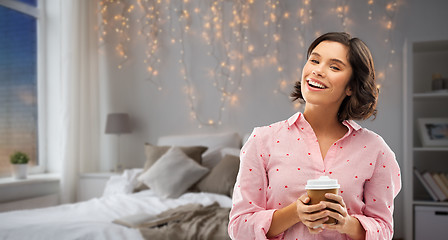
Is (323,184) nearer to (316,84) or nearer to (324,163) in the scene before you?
(324,163)

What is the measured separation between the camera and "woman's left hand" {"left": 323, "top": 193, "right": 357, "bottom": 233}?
866 millimetres

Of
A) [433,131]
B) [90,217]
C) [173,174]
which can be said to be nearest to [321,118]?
[90,217]

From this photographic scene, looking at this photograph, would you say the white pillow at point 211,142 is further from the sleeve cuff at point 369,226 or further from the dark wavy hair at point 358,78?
the sleeve cuff at point 369,226

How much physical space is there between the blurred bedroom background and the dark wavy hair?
8.91 ft

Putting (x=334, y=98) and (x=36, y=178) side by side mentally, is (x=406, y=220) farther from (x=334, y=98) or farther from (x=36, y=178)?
(x=36, y=178)

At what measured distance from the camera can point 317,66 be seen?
3.38 feet

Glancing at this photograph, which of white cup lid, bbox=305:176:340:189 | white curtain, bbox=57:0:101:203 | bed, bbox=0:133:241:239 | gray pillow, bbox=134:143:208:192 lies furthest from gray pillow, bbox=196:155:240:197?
white cup lid, bbox=305:176:340:189

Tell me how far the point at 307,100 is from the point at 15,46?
4.03m

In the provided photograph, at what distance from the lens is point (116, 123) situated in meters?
4.26

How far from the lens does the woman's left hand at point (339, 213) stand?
866mm

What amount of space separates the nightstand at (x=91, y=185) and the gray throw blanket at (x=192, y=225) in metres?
1.66

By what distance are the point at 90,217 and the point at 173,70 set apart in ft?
6.99

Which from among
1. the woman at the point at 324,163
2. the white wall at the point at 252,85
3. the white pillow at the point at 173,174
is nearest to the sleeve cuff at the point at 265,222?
the woman at the point at 324,163

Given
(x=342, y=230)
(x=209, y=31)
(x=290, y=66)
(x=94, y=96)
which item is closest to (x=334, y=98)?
(x=342, y=230)
